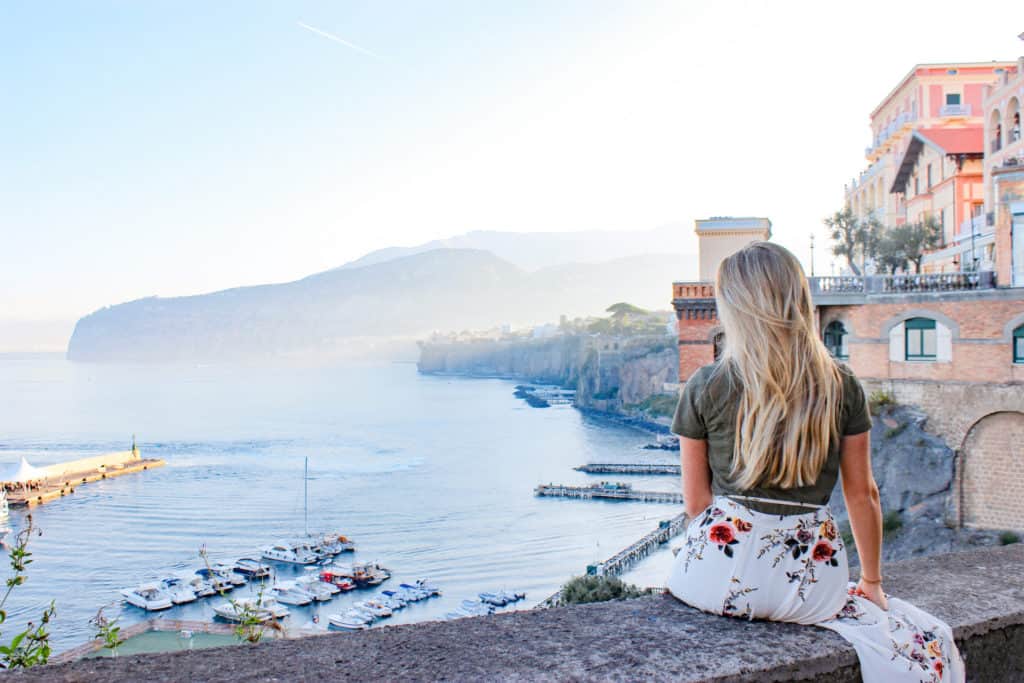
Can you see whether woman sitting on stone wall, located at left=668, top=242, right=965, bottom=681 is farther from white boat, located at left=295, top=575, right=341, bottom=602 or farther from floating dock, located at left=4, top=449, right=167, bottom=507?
floating dock, located at left=4, top=449, right=167, bottom=507

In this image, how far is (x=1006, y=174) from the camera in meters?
20.5

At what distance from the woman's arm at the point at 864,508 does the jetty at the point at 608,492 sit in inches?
1755

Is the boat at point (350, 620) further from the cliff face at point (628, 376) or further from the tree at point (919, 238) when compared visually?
the cliff face at point (628, 376)

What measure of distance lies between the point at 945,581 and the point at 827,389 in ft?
3.04

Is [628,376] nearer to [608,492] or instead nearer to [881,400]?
[608,492]

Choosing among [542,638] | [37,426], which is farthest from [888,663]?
[37,426]

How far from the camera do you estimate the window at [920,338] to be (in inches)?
829

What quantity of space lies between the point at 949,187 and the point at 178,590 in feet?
99.8

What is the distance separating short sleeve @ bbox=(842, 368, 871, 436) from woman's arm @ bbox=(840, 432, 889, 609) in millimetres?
25

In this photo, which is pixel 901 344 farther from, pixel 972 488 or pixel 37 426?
pixel 37 426

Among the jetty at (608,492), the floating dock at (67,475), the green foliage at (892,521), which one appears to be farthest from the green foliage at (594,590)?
the floating dock at (67,475)

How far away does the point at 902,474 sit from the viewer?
855 inches

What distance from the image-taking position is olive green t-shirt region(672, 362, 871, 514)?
7.57 feet

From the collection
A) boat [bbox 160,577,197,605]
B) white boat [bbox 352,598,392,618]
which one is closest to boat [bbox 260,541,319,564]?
boat [bbox 160,577,197,605]
